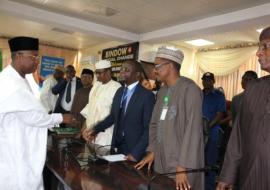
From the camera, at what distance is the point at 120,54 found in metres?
7.69

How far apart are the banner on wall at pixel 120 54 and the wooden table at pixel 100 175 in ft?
16.8

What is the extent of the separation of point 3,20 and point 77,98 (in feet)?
14.2

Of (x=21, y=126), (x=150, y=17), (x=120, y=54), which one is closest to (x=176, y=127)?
(x=21, y=126)

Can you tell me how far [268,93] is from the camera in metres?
1.52

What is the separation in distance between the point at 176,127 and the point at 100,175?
1.97ft

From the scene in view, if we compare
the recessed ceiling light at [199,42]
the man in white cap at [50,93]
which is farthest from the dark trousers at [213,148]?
the recessed ceiling light at [199,42]

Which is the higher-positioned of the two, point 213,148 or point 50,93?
point 50,93

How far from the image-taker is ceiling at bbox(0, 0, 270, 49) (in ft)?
15.4

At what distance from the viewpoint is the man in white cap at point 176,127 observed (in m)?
1.83

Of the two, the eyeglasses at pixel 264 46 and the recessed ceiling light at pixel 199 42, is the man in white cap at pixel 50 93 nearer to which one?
the recessed ceiling light at pixel 199 42

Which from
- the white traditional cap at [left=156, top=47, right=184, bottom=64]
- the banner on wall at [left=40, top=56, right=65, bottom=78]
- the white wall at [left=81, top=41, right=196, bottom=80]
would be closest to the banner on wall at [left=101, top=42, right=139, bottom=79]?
the white wall at [left=81, top=41, right=196, bottom=80]

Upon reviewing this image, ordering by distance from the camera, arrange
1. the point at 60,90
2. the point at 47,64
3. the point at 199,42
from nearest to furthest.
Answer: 1. the point at 60,90
2. the point at 199,42
3. the point at 47,64

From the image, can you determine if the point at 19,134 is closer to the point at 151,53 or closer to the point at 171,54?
the point at 171,54

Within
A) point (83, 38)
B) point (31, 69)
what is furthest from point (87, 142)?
point (83, 38)
